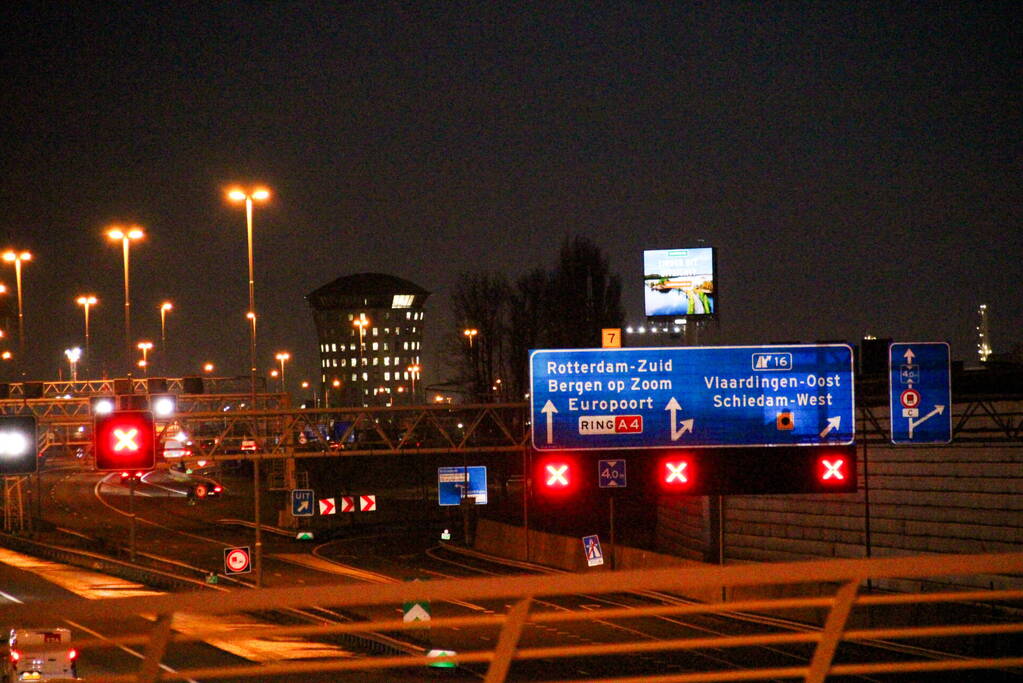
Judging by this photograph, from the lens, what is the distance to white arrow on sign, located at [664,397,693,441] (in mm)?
23234

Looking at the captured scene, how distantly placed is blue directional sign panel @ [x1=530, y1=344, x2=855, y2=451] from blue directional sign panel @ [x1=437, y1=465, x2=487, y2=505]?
97.5ft

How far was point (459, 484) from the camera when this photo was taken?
53.5 metres

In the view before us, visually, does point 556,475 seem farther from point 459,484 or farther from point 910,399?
point 459,484

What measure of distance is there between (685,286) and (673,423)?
29.2 m

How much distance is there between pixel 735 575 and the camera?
423cm

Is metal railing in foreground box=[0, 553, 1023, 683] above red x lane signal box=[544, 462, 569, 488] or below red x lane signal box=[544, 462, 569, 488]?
above

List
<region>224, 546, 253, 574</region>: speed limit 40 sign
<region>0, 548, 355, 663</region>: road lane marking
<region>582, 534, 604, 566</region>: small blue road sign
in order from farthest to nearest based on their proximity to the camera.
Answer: <region>582, 534, 604, 566</region>: small blue road sign, <region>224, 546, 253, 574</region>: speed limit 40 sign, <region>0, 548, 355, 663</region>: road lane marking

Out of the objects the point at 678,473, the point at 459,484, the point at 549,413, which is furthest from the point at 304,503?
the point at 678,473

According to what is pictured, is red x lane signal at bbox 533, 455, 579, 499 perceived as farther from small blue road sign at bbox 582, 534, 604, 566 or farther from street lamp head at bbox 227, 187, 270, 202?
small blue road sign at bbox 582, 534, 604, 566

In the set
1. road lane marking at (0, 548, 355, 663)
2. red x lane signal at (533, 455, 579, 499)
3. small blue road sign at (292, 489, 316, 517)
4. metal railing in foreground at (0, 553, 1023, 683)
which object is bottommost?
road lane marking at (0, 548, 355, 663)

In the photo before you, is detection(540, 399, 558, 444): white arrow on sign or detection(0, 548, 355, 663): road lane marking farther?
detection(0, 548, 355, 663): road lane marking

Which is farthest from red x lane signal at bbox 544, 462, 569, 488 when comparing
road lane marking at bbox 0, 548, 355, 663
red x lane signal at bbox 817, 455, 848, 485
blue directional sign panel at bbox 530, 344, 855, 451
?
road lane marking at bbox 0, 548, 355, 663

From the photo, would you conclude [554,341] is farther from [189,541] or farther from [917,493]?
[917,493]

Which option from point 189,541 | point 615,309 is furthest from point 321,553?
point 615,309
